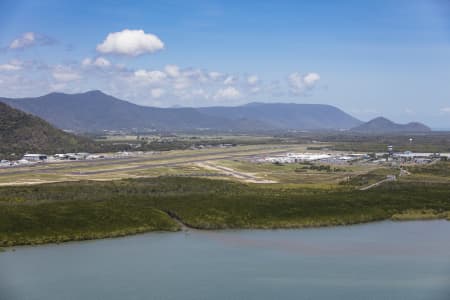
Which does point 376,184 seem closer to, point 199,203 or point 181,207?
point 199,203

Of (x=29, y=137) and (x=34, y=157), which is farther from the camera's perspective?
(x=29, y=137)

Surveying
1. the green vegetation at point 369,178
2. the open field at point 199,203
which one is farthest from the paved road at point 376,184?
the green vegetation at point 369,178

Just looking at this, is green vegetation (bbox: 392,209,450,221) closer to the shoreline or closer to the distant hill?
the shoreline

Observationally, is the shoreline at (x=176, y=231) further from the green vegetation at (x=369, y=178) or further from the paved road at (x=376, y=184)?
the green vegetation at (x=369, y=178)

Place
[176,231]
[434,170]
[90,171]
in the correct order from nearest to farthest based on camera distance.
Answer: [176,231]
[434,170]
[90,171]

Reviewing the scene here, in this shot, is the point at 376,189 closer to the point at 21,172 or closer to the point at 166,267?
the point at 166,267

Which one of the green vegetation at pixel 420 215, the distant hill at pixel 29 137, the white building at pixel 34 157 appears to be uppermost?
the distant hill at pixel 29 137

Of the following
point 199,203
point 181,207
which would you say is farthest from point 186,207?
point 199,203
